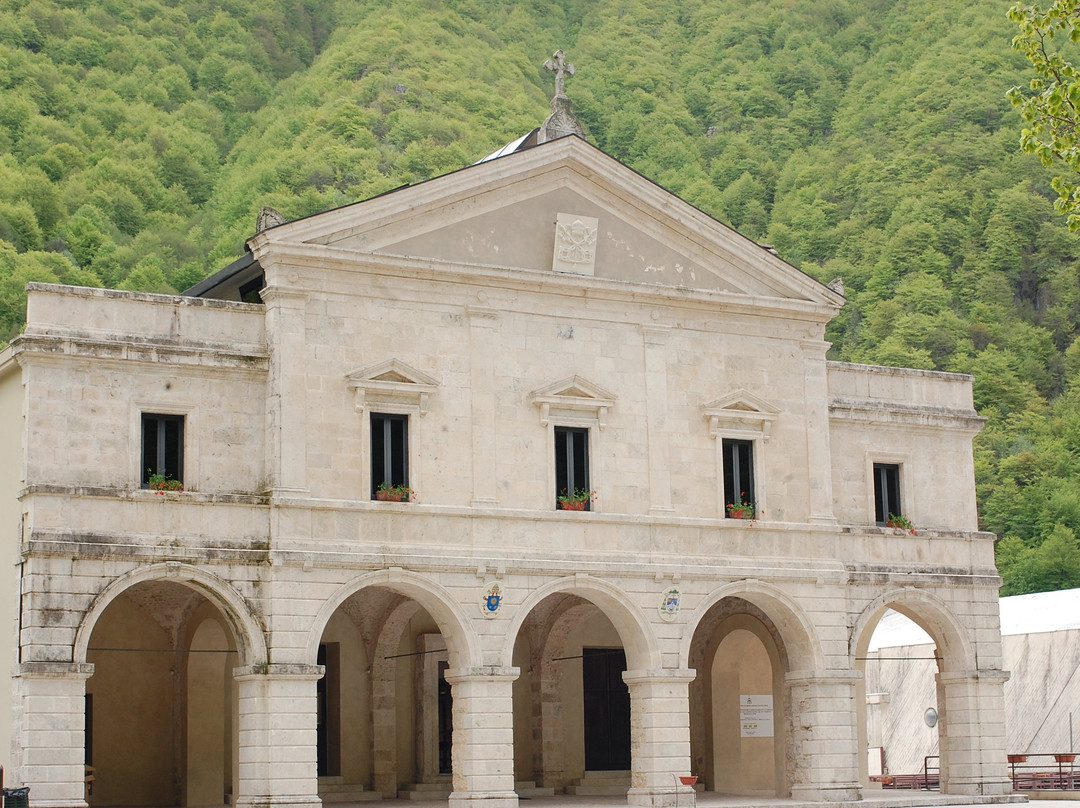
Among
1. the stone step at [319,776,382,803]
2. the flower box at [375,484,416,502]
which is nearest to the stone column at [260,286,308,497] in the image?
the flower box at [375,484,416,502]

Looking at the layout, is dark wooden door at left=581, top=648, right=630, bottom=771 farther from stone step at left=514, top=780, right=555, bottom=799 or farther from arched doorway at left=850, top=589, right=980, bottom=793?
arched doorway at left=850, top=589, right=980, bottom=793

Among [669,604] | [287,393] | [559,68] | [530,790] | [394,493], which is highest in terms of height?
[559,68]

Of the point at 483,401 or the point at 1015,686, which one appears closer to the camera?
the point at 483,401

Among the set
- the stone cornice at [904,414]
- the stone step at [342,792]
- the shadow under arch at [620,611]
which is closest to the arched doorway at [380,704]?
the stone step at [342,792]

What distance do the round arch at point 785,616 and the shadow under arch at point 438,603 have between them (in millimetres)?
4923

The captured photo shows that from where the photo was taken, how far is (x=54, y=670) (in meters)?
27.0

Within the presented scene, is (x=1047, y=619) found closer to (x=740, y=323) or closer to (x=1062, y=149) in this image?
(x=740, y=323)

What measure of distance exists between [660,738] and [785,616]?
13.3ft

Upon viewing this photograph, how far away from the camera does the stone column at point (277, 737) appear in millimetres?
28500

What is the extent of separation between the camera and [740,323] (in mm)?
34562

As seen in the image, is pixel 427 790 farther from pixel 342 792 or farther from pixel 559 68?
pixel 559 68

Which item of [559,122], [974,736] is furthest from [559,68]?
[974,736]

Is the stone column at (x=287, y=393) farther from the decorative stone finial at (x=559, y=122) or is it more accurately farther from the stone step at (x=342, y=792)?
the stone step at (x=342, y=792)

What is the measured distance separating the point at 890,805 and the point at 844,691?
249 centimetres
